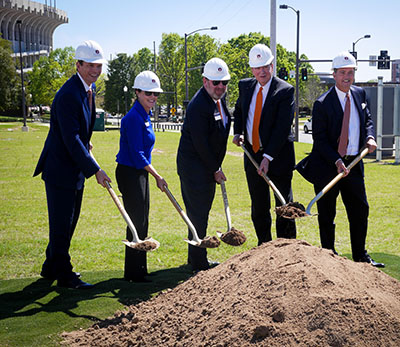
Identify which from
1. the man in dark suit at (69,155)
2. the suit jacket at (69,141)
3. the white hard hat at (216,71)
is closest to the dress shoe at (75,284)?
the man in dark suit at (69,155)

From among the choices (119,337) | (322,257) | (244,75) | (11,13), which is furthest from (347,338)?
(11,13)

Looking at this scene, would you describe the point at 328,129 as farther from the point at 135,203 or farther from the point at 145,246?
the point at 145,246

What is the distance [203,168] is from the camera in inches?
228

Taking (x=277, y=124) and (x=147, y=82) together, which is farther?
(x=277, y=124)

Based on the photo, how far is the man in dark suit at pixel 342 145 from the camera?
5770mm

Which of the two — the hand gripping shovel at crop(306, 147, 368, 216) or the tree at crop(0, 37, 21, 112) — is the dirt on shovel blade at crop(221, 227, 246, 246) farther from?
the tree at crop(0, 37, 21, 112)

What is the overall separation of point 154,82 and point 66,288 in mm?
Result: 2189

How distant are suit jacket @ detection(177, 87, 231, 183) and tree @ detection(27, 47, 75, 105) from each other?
7072 cm

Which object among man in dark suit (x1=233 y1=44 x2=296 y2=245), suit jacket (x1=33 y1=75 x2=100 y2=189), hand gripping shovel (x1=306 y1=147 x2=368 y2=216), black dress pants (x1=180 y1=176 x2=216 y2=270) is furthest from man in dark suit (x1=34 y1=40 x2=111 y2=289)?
hand gripping shovel (x1=306 y1=147 x2=368 y2=216)

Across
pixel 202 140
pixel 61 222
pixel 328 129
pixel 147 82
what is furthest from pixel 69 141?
pixel 328 129

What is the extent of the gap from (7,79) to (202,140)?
59.6 metres

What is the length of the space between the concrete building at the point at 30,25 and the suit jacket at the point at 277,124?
252ft

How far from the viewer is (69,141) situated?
5.04 meters

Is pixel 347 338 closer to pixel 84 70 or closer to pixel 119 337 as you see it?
pixel 119 337
